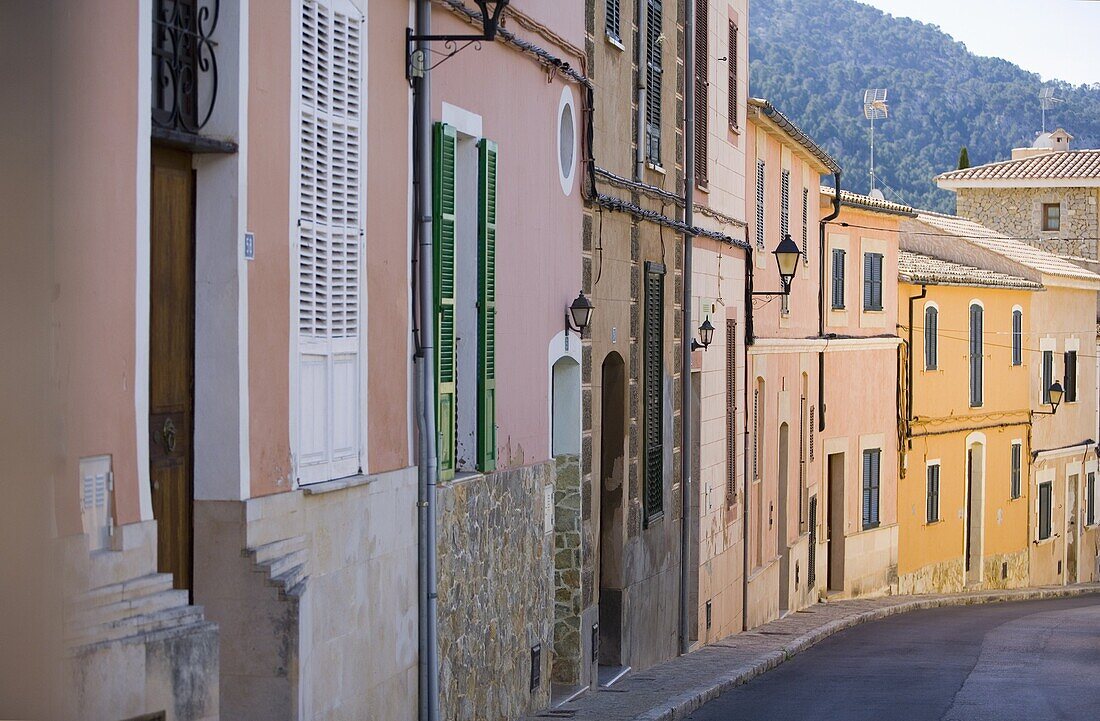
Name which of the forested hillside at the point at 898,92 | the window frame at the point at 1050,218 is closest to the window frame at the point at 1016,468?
the window frame at the point at 1050,218

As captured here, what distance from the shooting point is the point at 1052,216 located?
48.6 metres

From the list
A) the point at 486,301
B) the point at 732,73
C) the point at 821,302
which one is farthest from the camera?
the point at 821,302

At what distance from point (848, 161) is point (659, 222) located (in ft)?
401

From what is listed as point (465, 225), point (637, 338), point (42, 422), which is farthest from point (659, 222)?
point (42, 422)

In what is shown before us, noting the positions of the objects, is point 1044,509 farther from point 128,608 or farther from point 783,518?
point 128,608


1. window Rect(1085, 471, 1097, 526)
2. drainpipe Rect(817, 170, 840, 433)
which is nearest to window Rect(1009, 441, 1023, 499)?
window Rect(1085, 471, 1097, 526)

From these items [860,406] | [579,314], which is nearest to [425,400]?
[579,314]

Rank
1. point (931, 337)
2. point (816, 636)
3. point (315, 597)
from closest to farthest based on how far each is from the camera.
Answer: point (315, 597) < point (816, 636) < point (931, 337)

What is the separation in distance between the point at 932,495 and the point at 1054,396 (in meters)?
6.21

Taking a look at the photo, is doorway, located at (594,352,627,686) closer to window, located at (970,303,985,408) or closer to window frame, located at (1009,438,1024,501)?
window, located at (970,303,985,408)

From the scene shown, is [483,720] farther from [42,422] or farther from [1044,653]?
[1044,653]

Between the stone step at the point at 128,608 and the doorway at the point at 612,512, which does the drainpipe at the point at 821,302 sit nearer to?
the doorway at the point at 612,512

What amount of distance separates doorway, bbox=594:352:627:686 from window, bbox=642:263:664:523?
3.16 ft

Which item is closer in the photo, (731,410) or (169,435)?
(169,435)
